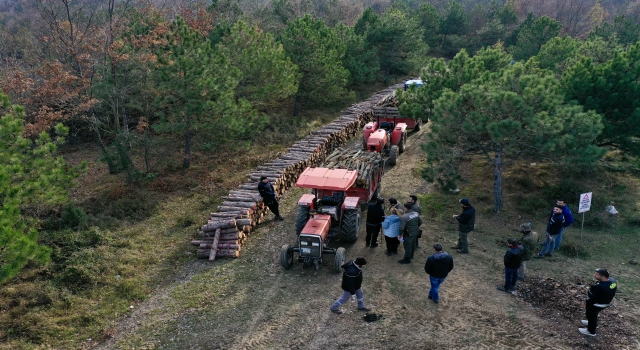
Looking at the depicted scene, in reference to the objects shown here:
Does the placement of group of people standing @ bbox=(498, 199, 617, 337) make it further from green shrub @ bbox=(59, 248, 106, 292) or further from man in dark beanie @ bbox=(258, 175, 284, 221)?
green shrub @ bbox=(59, 248, 106, 292)

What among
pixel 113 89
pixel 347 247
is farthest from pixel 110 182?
pixel 347 247

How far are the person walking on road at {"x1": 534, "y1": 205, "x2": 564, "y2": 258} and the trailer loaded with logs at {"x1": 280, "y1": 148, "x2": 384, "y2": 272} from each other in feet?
16.3

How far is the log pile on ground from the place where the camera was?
305 inches

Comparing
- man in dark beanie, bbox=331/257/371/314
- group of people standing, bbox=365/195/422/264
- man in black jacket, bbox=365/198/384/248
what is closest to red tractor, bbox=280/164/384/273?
man in black jacket, bbox=365/198/384/248

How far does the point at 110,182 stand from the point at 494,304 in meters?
14.9

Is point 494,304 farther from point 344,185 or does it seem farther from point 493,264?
point 344,185

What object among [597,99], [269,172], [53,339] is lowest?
[53,339]

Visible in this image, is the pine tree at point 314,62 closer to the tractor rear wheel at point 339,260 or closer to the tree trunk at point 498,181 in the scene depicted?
the tree trunk at point 498,181

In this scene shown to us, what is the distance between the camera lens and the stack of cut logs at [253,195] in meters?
11.3

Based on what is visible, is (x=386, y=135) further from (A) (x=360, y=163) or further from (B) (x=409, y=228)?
→ (B) (x=409, y=228)

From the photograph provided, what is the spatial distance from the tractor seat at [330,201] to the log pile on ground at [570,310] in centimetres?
490

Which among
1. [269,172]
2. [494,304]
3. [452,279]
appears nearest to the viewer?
[494,304]

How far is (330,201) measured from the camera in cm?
1112

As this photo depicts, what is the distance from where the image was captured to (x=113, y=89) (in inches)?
634
